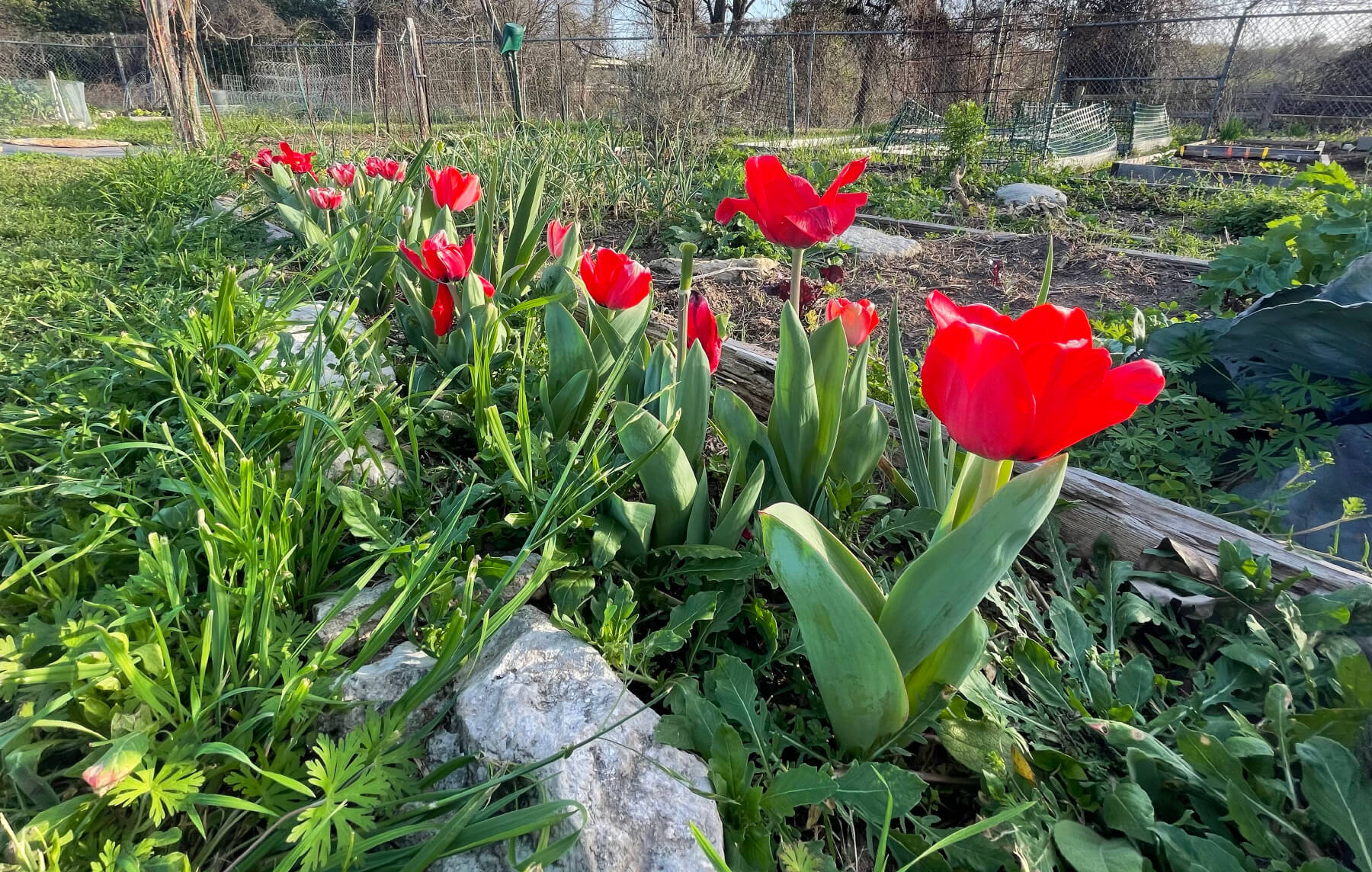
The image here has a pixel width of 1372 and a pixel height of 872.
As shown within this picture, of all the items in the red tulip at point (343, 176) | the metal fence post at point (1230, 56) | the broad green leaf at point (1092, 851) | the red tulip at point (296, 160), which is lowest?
the broad green leaf at point (1092, 851)

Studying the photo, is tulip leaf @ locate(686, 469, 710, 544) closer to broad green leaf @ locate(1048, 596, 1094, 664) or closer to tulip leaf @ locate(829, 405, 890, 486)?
tulip leaf @ locate(829, 405, 890, 486)

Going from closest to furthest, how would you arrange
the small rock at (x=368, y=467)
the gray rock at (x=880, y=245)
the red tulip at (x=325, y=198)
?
the small rock at (x=368, y=467) < the red tulip at (x=325, y=198) < the gray rock at (x=880, y=245)

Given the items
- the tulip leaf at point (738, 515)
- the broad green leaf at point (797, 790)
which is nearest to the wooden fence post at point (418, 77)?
the tulip leaf at point (738, 515)

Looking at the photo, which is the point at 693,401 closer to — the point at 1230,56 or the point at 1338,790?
the point at 1338,790

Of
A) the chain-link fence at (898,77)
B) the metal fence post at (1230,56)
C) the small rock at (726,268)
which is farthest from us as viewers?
the metal fence post at (1230,56)

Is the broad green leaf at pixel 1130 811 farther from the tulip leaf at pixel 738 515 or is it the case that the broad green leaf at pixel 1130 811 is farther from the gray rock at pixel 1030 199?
the gray rock at pixel 1030 199

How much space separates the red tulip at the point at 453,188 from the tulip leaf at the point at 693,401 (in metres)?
1.67

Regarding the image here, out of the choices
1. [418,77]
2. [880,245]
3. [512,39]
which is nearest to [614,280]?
[880,245]

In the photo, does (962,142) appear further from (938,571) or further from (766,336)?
(938,571)

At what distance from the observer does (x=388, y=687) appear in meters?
0.93

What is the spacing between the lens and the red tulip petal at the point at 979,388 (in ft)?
2.07

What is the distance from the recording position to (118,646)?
719 millimetres

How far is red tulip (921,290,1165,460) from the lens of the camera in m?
0.63

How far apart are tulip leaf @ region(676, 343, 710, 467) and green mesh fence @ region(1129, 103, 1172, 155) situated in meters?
13.1
